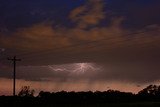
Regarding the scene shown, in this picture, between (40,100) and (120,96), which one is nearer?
(40,100)

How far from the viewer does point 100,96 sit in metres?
102

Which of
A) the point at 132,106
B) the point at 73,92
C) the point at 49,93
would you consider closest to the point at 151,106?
the point at 132,106

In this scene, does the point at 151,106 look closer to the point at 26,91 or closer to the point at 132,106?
the point at 132,106

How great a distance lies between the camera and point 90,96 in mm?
105125

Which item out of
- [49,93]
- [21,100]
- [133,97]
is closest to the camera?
[21,100]

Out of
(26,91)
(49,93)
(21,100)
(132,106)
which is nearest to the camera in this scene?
(132,106)

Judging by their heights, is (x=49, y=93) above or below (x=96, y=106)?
above

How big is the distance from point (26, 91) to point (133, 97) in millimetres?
49795

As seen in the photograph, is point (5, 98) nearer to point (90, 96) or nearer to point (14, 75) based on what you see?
point (14, 75)

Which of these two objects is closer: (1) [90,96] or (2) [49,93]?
(1) [90,96]

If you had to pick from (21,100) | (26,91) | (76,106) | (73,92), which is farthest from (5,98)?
(26,91)

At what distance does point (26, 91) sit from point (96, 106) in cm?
7100

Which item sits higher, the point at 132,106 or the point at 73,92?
the point at 73,92

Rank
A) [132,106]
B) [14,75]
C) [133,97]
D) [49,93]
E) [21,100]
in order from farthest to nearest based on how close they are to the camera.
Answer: [49,93] < [133,97] < [21,100] < [132,106] < [14,75]
